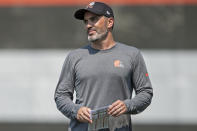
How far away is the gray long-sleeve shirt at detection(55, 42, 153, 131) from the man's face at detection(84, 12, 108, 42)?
100 mm

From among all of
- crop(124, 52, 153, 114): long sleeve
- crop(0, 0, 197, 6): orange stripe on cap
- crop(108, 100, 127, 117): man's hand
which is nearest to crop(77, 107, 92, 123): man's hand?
crop(108, 100, 127, 117): man's hand

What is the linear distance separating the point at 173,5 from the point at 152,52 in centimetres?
75

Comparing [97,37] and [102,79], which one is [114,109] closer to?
[102,79]

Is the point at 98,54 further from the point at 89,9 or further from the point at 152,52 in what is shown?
the point at 152,52

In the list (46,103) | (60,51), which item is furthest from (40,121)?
(60,51)

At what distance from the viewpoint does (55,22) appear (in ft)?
27.5

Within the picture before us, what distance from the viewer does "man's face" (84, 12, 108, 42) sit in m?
4.10

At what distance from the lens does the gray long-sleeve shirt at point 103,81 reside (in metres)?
3.96

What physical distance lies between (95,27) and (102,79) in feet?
1.31

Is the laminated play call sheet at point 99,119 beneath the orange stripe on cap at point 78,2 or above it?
beneath

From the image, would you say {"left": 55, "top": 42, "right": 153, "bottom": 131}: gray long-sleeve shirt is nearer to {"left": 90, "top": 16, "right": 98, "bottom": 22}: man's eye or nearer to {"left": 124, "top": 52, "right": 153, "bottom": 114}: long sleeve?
{"left": 124, "top": 52, "right": 153, "bottom": 114}: long sleeve

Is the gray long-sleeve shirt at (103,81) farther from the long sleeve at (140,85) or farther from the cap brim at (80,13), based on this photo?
the cap brim at (80,13)

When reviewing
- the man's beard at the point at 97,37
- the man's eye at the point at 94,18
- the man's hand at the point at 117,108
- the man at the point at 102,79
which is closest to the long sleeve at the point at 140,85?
the man at the point at 102,79

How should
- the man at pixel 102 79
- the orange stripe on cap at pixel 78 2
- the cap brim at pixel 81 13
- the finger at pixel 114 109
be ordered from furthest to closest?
1. the orange stripe on cap at pixel 78 2
2. the cap brim at pixel 81 13
3. the man at pixel 102 79
4. the finger at pixel 114 109
